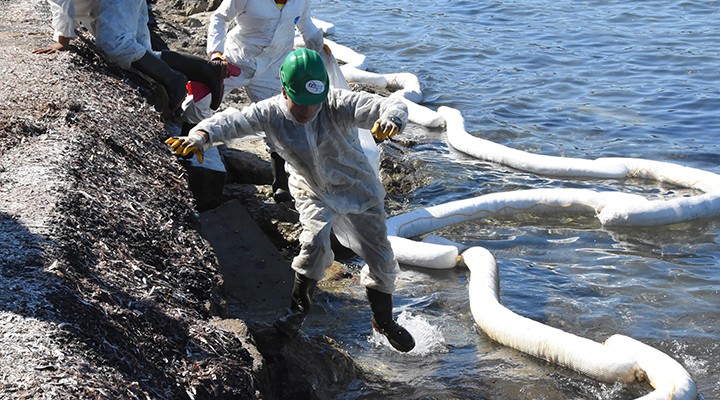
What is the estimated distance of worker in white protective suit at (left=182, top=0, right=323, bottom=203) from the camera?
316 inches

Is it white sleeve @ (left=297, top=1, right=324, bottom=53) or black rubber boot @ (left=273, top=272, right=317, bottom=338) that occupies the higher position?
white sleeve @ (left=297, top=1, right=324, bottom=53)

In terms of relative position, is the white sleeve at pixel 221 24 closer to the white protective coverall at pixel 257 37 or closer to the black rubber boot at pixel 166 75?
the white protective coverall at pixel 257 37

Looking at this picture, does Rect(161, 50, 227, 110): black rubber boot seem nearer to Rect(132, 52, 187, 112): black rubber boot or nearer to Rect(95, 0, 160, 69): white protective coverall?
Rect(132, 52, 187, 112): black rubber boot

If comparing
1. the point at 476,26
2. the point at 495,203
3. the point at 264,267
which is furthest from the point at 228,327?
the point at 476,26

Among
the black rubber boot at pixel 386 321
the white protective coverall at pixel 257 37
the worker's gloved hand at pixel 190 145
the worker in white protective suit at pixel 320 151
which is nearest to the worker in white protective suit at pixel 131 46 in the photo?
the white protective coverall at pixel 257 37

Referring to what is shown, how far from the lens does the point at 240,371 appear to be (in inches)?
158

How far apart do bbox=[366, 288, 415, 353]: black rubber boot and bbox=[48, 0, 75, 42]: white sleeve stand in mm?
3292

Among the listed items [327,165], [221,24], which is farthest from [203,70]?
[327,165]

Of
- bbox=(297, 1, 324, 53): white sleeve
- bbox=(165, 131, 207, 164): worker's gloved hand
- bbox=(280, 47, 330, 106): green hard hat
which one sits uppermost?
bbox=(280, 47, 330, 106): green hard hat

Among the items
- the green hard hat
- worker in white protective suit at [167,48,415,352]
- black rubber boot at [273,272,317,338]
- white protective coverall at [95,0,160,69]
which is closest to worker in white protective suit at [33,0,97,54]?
white protective coverall at [95,0,160,69]

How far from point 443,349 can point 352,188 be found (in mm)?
1762

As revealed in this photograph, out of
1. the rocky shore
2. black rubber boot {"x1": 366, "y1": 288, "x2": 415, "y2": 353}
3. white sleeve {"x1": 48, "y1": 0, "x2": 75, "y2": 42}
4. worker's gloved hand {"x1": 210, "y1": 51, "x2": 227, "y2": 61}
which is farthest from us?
worker's gloved hand {"x1": 210, "y1": 51, "x2": 227, "y2": 61}

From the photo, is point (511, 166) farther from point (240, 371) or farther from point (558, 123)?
point (240, 371)

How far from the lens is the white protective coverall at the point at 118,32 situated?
7.33m
